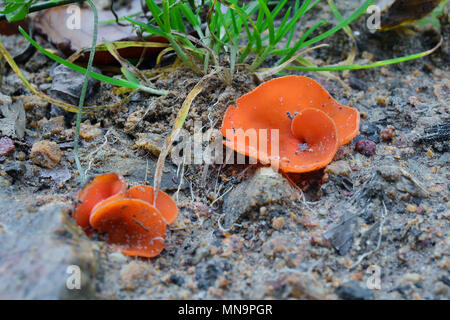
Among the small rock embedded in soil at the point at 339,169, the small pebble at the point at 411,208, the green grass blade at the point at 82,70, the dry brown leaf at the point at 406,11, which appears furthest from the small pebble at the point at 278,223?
the dry brown leaf at the point at 406,11

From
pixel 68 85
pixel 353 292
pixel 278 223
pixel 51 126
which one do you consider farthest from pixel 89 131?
pixel 353 292

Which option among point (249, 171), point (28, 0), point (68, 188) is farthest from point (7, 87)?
point (249, 171)

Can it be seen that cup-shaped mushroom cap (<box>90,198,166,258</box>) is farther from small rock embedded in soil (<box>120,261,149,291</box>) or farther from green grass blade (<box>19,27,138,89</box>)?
green grass blade (<box>19,27,138,89</box>)

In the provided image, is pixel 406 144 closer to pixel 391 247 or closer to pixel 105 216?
pixel 391 247

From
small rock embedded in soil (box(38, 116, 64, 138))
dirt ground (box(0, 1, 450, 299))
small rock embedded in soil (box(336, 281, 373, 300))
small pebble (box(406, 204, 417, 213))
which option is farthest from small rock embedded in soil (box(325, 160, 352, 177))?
small rock embedded in soil (box(38, 116, 64, 138))

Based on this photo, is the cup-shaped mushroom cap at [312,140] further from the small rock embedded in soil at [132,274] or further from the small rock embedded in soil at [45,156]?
the small rock embedded in soil at [45,156]
